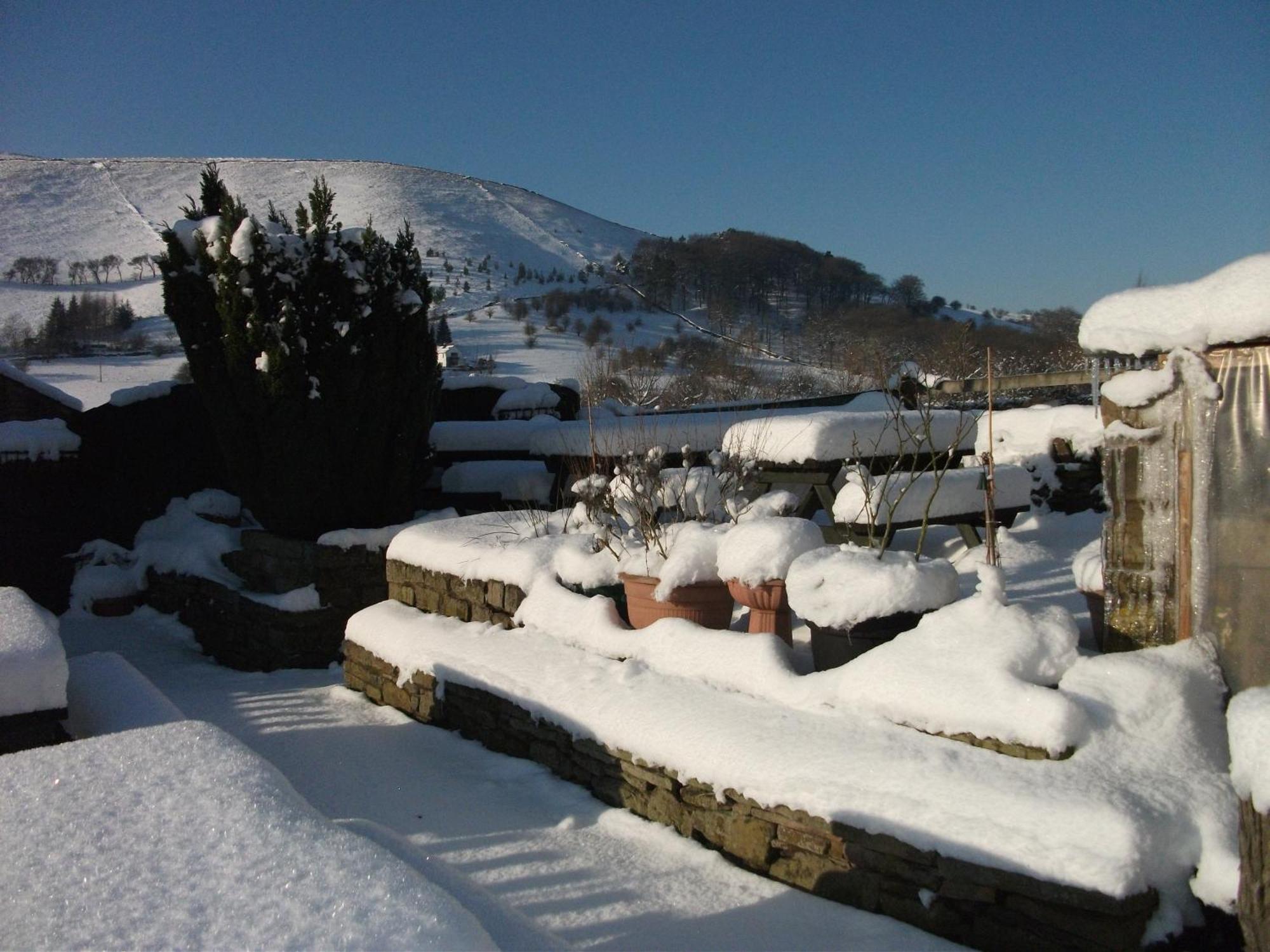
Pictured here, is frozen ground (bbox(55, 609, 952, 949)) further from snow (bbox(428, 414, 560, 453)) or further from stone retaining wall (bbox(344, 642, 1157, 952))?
snow (bbox(428, 414, 560, 453))

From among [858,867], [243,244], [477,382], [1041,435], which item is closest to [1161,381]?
[858,867]

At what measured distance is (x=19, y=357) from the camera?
22219mm

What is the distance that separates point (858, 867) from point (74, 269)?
54.3 metres

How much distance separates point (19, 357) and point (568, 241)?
55.4 metres

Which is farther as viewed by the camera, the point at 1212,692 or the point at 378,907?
→ the point at 1212,692

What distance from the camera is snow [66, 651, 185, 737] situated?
425 cm

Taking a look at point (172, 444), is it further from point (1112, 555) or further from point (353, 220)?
point (353, 220)

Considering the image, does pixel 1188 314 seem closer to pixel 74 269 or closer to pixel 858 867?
pixel 858 867

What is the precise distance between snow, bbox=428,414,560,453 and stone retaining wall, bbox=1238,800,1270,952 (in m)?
8.76

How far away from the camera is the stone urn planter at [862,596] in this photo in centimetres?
394

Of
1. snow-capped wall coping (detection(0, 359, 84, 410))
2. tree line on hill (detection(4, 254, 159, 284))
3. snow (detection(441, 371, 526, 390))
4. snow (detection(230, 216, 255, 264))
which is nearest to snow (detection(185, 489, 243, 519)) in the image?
snow-capped wall coping (detection(0, 359, 84, 410))

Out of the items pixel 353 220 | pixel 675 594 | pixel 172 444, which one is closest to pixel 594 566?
pixel 675 594

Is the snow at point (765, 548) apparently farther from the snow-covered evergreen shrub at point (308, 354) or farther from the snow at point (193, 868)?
the snow-covered evergreen shrub at point (308, 354)

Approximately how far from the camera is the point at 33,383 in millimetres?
11344
